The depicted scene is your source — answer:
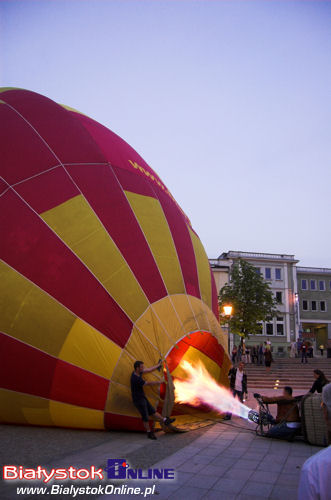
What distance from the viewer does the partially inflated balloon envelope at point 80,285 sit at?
5816mm

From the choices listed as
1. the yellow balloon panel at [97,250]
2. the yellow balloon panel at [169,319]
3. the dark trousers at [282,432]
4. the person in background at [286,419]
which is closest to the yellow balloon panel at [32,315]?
the yellow balloon panel at [97,250]

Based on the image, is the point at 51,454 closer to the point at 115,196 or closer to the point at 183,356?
the point at 183,356

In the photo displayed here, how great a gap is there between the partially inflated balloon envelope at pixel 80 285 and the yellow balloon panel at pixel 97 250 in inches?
0.6

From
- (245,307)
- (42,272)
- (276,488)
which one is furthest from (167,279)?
(245,307)

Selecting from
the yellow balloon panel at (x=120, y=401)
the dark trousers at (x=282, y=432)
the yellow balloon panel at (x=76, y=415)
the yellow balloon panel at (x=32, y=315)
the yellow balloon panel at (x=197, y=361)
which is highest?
the yellow balloon panel at (x=32, y=315)

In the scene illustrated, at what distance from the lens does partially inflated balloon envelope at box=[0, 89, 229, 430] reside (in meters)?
5.82

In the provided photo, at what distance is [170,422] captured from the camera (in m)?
6.07

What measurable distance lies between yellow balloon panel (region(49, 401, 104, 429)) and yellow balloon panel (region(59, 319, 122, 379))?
0.60 metres

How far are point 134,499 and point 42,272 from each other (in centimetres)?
343

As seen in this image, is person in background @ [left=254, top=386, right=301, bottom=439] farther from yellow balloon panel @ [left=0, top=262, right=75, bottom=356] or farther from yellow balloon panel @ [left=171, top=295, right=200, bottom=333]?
yellow balloon panel @ [left=0, top=262, right=75, bottom=356]

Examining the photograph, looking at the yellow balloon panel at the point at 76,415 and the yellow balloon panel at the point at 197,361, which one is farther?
the yellow balloon panel at the point at 197,361

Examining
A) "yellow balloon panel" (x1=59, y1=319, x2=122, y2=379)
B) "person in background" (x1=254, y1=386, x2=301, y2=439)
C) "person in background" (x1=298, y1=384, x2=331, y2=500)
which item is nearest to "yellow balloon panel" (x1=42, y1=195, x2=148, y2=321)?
"yellow balloon panel" (x1=59, y1=319, x2=122, y2=379)

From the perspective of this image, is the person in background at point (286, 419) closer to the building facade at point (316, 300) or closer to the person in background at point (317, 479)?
the person in background at point (317, 479)

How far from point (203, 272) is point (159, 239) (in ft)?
5.15
